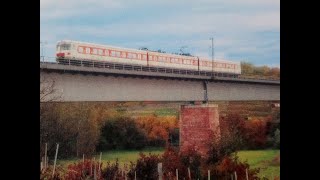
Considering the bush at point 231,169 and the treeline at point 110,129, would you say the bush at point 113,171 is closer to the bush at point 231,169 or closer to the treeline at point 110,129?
the treeline at point 110,129

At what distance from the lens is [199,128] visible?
3.03 meters

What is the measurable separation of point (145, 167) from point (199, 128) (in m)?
0.52

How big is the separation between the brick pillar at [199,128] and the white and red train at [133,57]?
1.06ft

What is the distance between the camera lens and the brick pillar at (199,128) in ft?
9.62

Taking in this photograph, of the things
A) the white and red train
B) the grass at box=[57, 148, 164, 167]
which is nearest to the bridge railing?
the white and red train


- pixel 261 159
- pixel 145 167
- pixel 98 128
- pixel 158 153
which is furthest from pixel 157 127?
pixel 261 159

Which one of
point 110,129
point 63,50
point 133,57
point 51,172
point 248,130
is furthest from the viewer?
point 133,57

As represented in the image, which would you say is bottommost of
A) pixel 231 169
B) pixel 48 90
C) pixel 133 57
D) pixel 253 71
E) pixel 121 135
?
pixel 231 169

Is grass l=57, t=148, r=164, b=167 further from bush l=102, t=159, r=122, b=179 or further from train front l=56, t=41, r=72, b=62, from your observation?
train front l=56, t=41, r=72, b=62

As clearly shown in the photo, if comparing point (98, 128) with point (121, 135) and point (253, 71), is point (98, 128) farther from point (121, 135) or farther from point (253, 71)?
point (253, 71)

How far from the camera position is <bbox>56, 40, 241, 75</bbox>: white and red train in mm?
2688

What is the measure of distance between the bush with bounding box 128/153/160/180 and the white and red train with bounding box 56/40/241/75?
0.70 m

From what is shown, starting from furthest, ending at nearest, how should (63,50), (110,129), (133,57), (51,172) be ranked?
(133,57)
(110,129)
(63,50)
(51,172)
